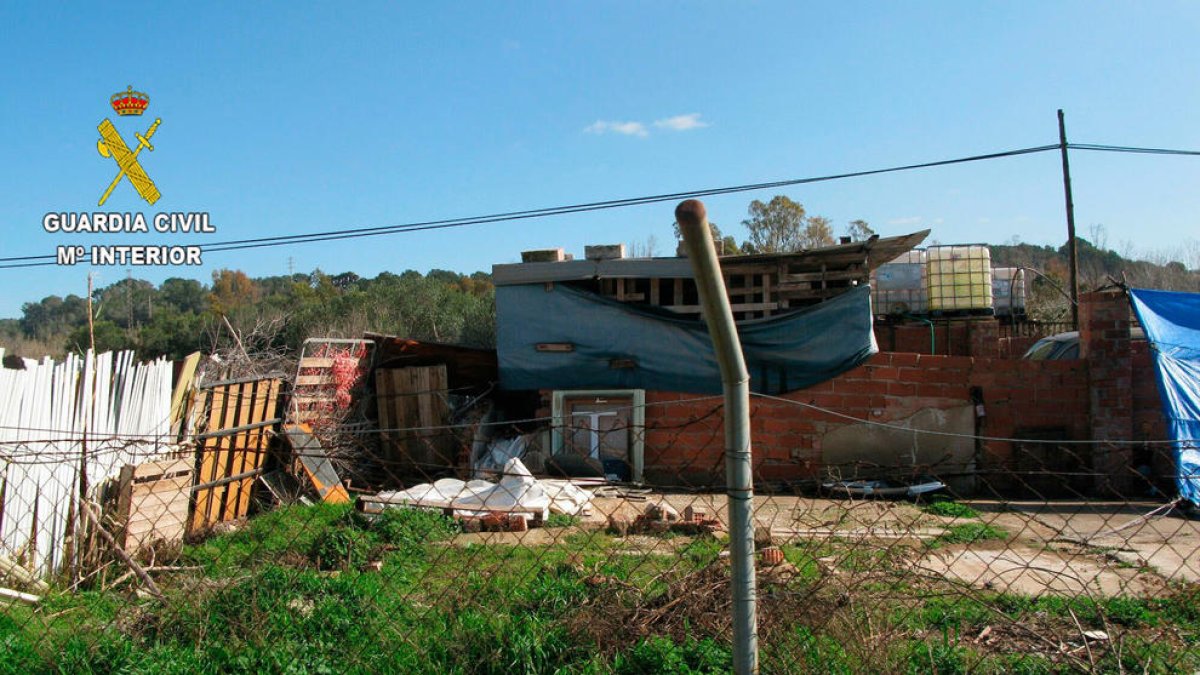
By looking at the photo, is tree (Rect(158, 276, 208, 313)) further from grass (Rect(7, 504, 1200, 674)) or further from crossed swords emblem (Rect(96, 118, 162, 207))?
grass (Rect(7, 504, 1200, 674))

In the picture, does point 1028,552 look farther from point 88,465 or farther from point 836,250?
point 88,465

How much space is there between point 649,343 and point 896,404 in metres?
3.37

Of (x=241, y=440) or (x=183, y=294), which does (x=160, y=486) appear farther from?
Answer: (x=183, y=294)

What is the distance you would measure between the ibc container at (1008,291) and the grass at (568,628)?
1459cm

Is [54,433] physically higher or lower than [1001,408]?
higher

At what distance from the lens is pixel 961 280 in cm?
1577

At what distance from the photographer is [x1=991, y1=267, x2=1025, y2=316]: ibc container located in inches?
702

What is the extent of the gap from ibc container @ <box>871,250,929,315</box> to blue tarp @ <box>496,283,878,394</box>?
5.59 m

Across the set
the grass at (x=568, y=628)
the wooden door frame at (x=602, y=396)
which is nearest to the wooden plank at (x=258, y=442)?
the wooden door frame at (x=602, y=396)

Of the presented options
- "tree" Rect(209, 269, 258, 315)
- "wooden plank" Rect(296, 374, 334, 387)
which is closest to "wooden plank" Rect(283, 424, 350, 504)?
"wooden plank" Rect(296, 374, 334, 387)

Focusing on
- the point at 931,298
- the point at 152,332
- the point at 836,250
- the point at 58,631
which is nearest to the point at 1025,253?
the point at 931,298

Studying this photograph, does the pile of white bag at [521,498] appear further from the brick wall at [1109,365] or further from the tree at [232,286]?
the tree at [232,286]

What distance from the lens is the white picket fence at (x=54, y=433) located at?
6523mm

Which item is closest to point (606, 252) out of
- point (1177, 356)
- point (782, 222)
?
point (1177, 356)
